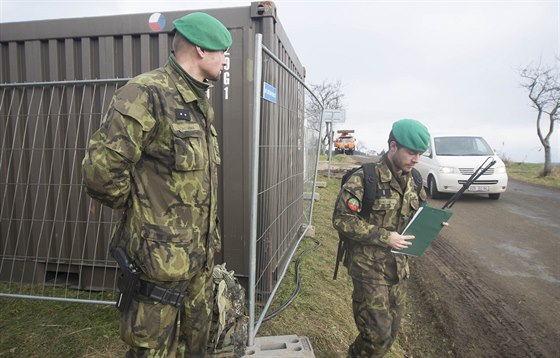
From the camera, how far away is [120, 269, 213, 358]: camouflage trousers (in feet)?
5.79

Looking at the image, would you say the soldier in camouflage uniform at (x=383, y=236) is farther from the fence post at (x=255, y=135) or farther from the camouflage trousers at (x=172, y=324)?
the camouflage trousers at (x=172, y=324)

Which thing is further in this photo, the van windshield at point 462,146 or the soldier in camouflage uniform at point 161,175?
the van windshield at point 462,146

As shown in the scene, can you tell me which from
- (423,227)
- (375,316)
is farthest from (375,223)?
(375,316)

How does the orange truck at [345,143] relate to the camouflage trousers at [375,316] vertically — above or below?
above

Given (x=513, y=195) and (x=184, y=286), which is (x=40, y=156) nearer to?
(x=184, y=286)

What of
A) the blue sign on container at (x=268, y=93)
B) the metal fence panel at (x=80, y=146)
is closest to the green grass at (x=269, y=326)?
the metal fence panel at (x=80, y=146)

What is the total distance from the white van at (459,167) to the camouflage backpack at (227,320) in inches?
314

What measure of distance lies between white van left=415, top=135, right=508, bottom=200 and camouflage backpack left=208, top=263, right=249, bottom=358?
26.2 feet

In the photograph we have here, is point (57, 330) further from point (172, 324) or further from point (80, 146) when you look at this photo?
point (172, 324)

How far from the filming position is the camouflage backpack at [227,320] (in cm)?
237

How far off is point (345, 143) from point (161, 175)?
29.6 metres

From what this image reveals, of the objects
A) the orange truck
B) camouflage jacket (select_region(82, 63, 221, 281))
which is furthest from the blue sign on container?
the orange truck

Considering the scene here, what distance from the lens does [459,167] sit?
30.3 feet

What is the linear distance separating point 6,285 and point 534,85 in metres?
19.3
